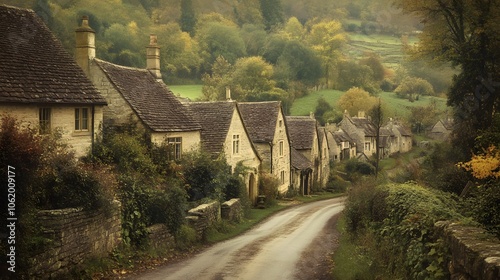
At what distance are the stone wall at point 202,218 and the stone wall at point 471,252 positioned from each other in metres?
15.9

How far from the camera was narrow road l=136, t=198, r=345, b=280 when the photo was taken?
18.0 meters

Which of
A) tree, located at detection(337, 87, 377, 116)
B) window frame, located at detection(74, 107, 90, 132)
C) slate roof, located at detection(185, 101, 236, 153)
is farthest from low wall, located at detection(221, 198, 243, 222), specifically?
tree, located at detection(337, 87, 377, 116)

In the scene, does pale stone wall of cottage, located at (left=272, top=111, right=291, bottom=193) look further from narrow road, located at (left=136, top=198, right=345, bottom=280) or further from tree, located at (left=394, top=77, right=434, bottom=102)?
tree, located at (left=394, top=77, right=434, bottom=102)

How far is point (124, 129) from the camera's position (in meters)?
29.5

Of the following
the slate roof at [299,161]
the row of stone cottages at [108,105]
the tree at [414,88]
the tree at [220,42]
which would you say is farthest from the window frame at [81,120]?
the tree at [414,88]

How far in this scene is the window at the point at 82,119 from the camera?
947 inches

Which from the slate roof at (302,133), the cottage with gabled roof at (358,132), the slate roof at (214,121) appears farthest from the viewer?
the cottage with gabled roof at (358,132)

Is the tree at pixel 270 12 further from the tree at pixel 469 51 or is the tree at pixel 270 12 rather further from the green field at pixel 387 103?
the tree at pixel 469 51

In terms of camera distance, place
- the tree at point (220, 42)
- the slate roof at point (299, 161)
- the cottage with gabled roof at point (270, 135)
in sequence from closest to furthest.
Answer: the cottage with gabled roof at point (270, 135)
the slate roof at point (299, 161)
the tree at point (220, 42)

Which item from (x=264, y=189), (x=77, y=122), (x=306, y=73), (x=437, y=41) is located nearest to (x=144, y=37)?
(x=306, y=73)

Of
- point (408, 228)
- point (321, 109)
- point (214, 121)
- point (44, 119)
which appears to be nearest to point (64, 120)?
point (44, 119)

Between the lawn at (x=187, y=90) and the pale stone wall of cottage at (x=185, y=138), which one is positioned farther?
the lawn at (x=187, y=90)

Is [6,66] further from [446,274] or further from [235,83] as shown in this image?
[235,83]

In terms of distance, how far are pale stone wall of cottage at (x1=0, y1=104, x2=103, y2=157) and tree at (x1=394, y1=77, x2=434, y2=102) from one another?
115m
